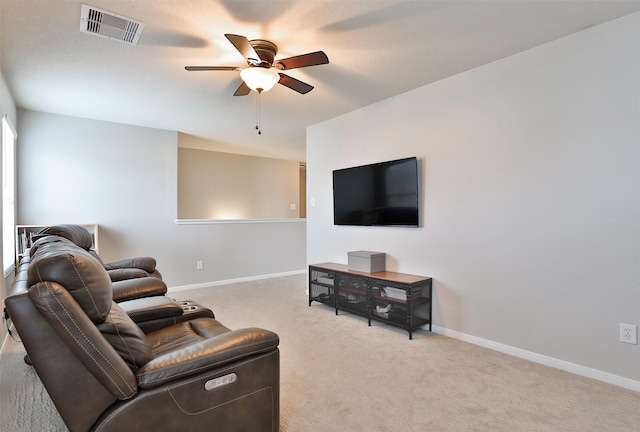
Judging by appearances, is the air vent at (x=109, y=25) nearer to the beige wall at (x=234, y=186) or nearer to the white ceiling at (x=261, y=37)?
the white ceiling at (x=261, y=37)

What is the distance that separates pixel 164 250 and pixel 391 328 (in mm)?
3489

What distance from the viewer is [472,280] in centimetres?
299

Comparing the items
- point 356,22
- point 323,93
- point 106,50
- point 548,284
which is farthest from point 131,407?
point 323,93

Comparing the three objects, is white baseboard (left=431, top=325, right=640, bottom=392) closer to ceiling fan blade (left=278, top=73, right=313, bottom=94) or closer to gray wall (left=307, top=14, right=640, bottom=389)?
gray wall (left=307, top=14, right=640, bottom=389)

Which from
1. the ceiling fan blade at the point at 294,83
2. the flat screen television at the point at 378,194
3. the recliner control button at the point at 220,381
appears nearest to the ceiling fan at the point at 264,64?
the ceiling fan blade at the point at 294,83

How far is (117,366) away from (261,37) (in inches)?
88.4

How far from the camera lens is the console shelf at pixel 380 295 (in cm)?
314

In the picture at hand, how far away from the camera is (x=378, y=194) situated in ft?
12.3

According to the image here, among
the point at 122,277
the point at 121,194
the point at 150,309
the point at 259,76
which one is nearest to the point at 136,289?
the point at 150,309

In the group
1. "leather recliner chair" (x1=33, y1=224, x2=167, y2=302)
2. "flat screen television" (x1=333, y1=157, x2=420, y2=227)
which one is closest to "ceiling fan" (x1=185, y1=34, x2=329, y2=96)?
"flat screen television" (x1=333, y1=157, x2=420, y2=227)

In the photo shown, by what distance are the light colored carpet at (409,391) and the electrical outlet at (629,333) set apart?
1.05 ft

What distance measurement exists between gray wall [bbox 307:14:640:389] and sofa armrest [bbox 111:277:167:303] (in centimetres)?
237

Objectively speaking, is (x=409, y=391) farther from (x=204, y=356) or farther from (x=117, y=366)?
(x=117, y=366)

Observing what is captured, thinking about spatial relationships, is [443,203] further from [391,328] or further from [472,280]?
[391,328]
